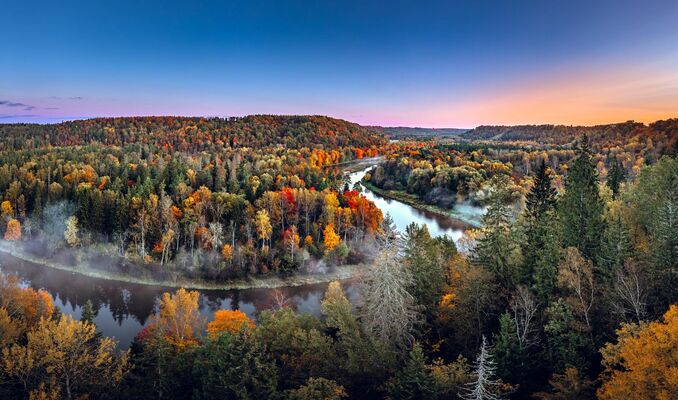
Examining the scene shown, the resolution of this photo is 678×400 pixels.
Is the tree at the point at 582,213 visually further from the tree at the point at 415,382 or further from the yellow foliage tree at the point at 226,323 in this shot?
the yellow foliage tree at the point at 226,323

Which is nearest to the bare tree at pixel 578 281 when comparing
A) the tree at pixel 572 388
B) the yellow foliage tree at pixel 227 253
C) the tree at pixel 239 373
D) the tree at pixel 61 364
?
the tree at pixel 572 388

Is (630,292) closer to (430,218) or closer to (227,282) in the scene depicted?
(227,282)

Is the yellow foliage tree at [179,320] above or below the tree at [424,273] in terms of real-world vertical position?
below

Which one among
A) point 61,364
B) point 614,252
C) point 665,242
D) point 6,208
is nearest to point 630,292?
point 614,252

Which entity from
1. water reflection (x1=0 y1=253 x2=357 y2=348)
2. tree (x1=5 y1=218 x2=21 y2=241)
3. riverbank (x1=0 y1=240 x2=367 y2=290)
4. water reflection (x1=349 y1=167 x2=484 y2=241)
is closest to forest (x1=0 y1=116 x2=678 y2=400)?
water reflection (x1=0 y1=253 x2=357 y2=348)

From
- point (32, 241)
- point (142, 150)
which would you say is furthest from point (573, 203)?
point (142, 150)

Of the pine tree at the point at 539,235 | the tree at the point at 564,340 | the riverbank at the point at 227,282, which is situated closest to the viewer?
the tree at the point at 564,340

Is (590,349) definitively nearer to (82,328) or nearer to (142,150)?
(82,328)
